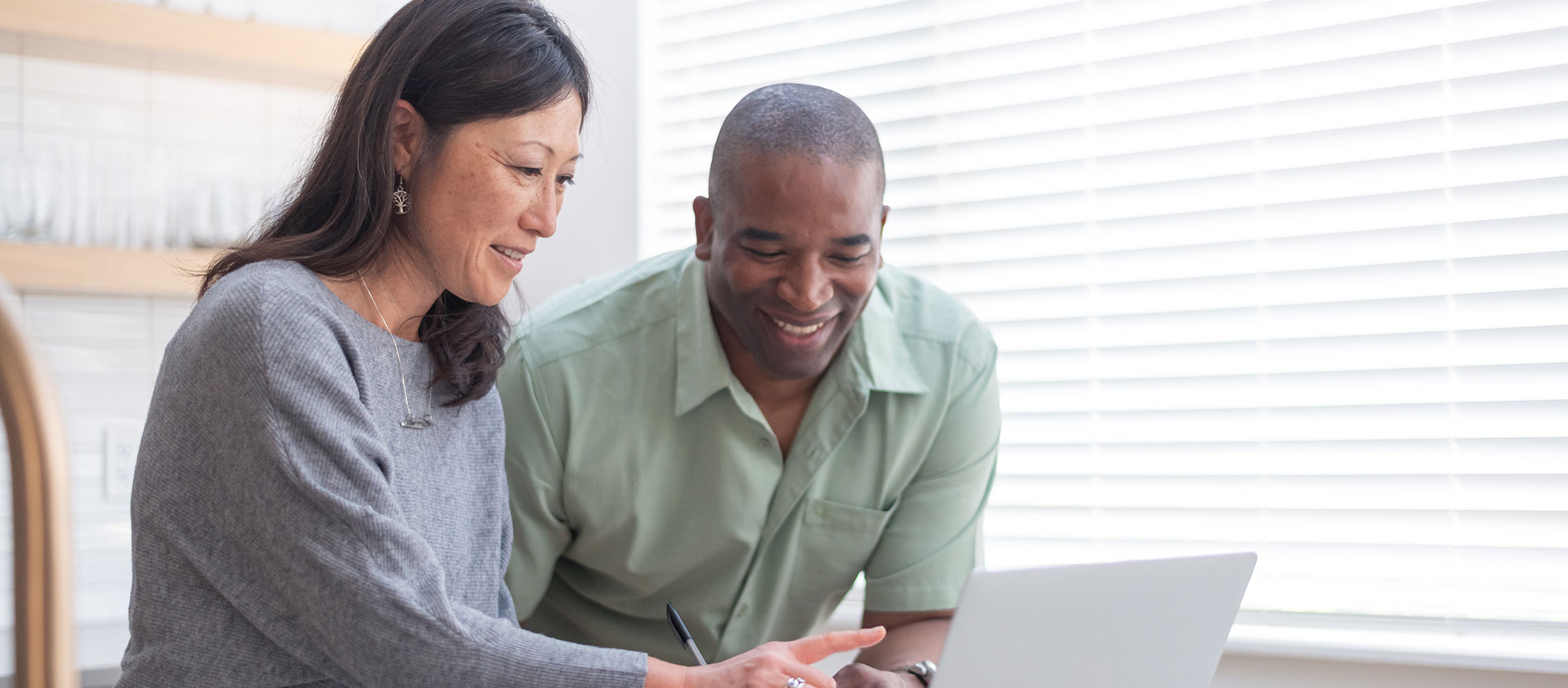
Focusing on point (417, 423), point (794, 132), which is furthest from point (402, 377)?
point (794, 132)

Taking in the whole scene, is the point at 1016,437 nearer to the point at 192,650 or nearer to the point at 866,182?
the point at 866,182

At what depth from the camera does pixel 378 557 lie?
103 cm

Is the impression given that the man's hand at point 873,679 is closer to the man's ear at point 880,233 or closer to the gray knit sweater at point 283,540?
the gray knit sweater at point 283,540

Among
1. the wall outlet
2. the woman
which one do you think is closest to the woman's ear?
the woman

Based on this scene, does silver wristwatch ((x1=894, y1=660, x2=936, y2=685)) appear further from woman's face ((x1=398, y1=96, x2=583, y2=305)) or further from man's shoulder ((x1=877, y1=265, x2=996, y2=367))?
woman's face ((x1=398, y1=96, x2=583, y2=305))

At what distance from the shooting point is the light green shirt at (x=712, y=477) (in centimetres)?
165

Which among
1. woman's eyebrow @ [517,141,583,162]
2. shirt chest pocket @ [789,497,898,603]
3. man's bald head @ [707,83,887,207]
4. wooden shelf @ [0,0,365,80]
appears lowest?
shirt chest pocket @ [789,497,898,603]

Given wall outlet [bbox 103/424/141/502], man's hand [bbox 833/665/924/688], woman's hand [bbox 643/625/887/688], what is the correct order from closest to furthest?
woman's hand [bbox 643/625/887/688] < man's hand [bbox 833/665/924/688] < wall outlet [bbox 103/424/141/502]

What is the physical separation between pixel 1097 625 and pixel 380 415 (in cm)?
77

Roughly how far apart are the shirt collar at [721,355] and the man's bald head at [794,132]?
0.17m

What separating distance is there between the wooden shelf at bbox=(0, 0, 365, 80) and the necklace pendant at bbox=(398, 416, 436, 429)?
106 cm

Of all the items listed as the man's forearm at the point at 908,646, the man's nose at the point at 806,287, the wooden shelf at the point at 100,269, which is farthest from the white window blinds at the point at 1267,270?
the wooden shelf at the point at 100,269

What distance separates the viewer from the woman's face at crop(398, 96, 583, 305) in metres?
1.30

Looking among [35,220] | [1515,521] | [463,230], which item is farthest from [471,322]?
[1515,521]
